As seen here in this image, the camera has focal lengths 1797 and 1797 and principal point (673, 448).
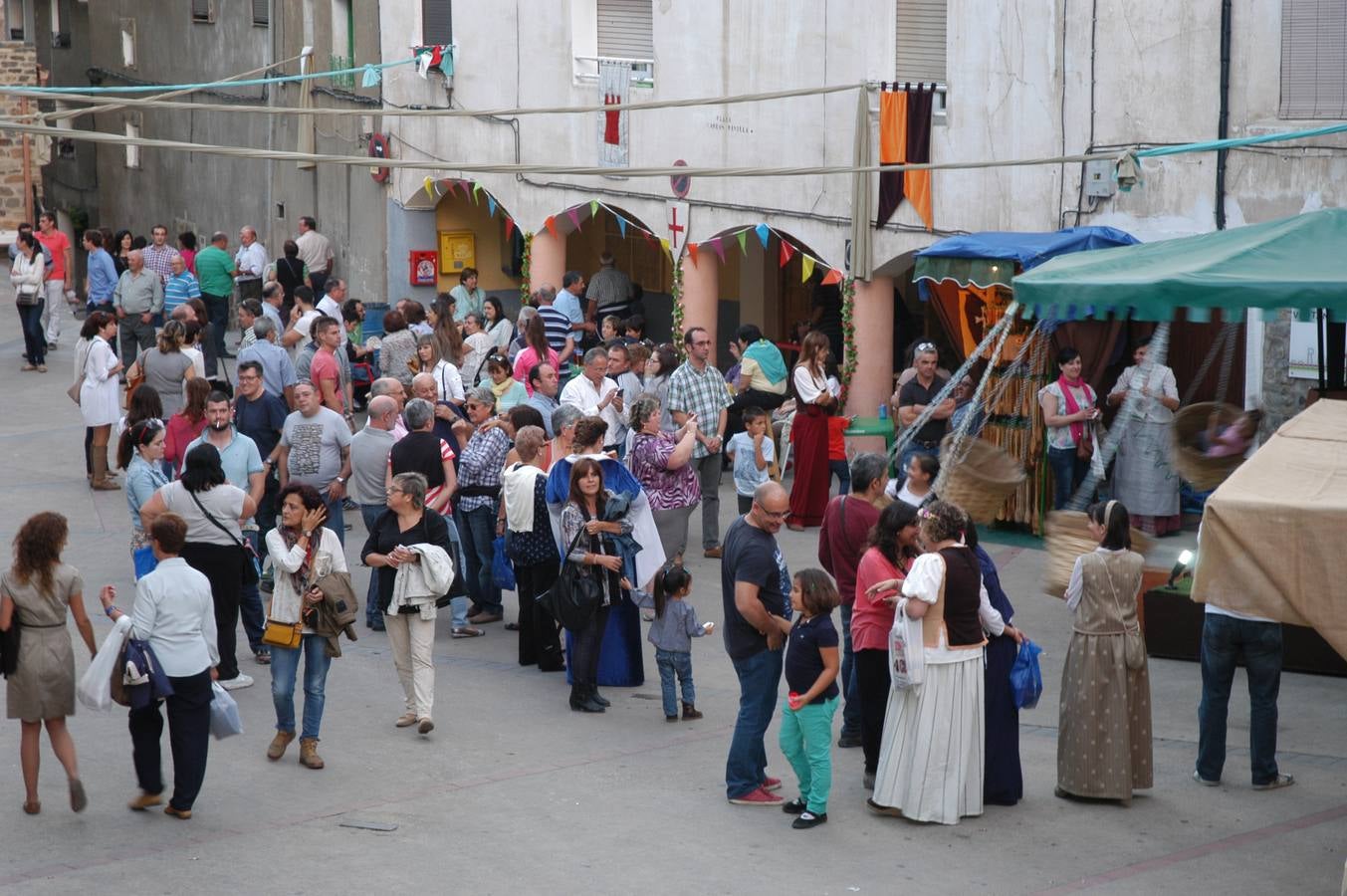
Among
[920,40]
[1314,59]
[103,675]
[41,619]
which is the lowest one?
[103,675]

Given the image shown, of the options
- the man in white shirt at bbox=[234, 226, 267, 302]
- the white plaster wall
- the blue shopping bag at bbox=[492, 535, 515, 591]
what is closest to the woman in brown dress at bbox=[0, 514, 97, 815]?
the blue shopping bag at bbox=[492, 535, 515, 591]

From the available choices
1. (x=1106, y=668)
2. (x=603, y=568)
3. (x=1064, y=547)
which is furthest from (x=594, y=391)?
(x=1106, y=668)

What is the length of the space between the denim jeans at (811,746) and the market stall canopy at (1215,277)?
118 inches

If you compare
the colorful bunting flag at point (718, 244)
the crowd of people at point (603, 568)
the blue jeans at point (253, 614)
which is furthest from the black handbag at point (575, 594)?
the colorful bunting flag at point (718, 244)

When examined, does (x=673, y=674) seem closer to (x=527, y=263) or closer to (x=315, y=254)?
(x=527, y=263)

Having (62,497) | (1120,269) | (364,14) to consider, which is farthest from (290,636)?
(364,14)

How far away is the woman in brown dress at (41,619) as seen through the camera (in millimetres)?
8492

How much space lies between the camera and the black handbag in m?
10.5

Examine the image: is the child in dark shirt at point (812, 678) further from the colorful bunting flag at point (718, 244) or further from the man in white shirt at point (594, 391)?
the colorful bunting flag at point (718, 244)

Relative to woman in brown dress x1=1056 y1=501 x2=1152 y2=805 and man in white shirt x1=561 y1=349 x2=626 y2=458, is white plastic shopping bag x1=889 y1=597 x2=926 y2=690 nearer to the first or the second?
woman in brown dress x1=1056 y1=501 x2=1152 y2=805

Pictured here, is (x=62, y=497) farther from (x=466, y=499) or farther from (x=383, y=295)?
(x=383, y=295)

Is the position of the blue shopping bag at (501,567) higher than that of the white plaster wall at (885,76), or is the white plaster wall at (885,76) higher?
the white plaster wall at (885,76)

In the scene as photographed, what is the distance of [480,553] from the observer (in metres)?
12.3

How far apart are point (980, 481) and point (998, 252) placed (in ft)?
11.7
